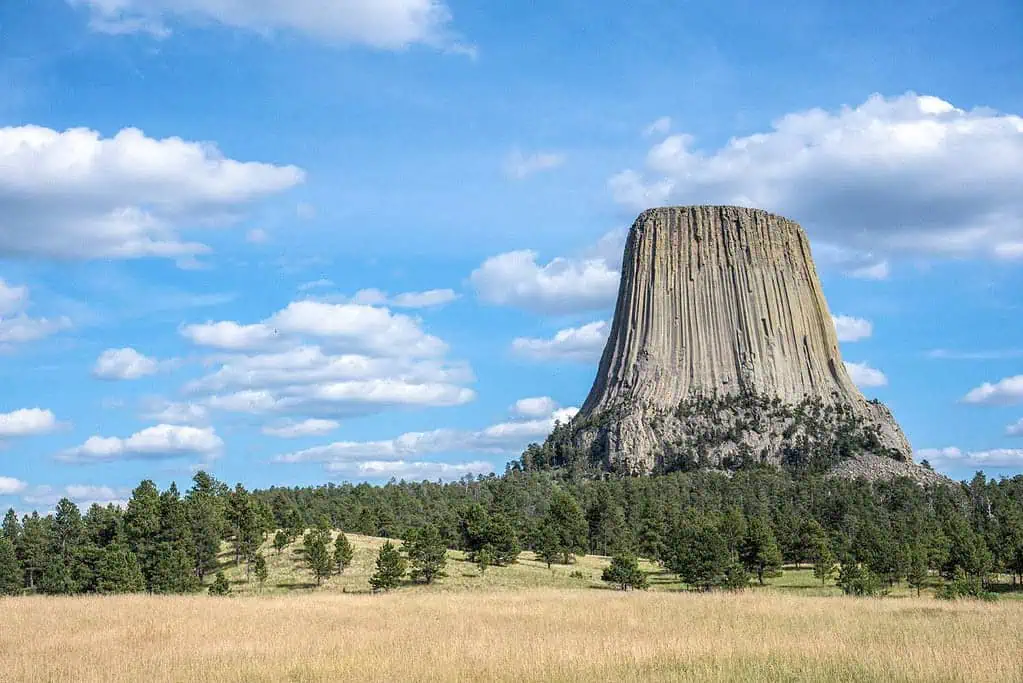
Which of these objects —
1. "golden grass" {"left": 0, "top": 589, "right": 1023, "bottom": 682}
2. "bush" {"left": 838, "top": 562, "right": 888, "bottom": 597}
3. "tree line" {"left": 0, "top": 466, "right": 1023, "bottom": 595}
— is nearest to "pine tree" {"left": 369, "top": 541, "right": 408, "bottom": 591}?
"tree line" {"left": 0, "top": 466, "right": 1023, "bottom": 595}

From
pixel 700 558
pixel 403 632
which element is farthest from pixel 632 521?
pixel 403 632

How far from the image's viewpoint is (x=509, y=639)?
82.9 ft

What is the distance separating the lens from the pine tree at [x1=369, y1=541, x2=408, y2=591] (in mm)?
59594

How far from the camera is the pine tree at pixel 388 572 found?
59.6 meters

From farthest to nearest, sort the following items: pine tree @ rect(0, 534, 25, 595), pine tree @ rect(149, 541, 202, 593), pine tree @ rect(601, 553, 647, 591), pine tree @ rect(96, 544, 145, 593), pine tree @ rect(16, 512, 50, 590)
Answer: pine tree @ rect(16, 512, 50, 590) → pine tree @ rect(601, 553, 647, 591) → pine tree @ rect(0, 534, 25, 595) → pine tree @ rect(149, 541, 202, 593) → pine tree @ rect(96, 544, 145, 593)

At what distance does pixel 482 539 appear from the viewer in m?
74.3

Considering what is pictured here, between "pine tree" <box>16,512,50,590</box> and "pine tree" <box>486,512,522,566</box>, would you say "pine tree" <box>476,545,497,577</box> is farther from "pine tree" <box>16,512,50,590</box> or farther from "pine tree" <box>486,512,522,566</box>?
"pine tree" <box>16,512,50,590</box>

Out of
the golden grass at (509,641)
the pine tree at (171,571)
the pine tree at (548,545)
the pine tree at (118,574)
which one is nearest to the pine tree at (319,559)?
the pine tree at (171,571)

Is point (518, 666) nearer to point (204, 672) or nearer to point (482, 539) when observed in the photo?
point (204, 672)

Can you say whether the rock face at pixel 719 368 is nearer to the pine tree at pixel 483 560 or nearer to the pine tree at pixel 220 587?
the pine tree at pixel 483 560

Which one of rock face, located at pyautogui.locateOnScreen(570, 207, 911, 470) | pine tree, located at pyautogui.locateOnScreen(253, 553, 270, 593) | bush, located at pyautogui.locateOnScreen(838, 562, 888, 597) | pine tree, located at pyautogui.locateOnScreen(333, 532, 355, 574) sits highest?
rock face, located at pyautogui.locateOnScreen(570, 207, 911, 470)

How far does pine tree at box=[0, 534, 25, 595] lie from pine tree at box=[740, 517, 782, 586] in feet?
168

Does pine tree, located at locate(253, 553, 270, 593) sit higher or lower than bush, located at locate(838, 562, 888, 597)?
higher

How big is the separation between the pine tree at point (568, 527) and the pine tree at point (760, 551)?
14512mm
